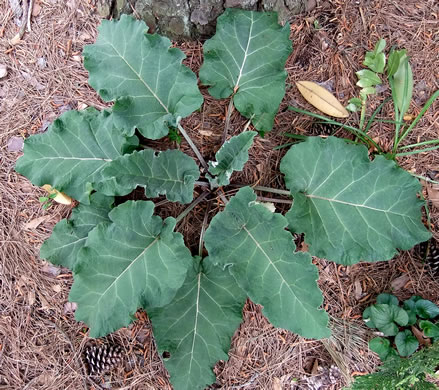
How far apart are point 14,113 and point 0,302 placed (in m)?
1.16

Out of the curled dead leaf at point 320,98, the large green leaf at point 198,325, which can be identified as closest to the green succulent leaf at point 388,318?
the large green leaf at point 198,325

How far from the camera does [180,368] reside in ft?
7.32

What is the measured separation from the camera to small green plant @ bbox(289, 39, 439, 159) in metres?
2.44

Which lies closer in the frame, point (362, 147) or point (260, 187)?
point (362, 147)

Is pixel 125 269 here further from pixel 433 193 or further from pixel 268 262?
pixel 433 193

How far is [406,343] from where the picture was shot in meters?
2.43

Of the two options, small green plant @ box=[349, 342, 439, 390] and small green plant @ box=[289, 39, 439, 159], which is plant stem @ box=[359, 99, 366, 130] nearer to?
small green plant @ box=[289, 39, 439, 159]

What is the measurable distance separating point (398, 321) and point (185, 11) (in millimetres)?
2190

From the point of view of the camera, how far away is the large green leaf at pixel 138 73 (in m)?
2.20

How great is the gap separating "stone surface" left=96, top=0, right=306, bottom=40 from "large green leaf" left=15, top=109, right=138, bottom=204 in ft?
2.05

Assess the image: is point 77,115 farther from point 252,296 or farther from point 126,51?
point 252,296

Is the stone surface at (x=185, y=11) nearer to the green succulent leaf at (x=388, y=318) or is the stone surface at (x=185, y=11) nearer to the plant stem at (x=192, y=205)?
the plant stem at (x=192, y=205)

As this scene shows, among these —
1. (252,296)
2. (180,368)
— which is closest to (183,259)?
(252,296)

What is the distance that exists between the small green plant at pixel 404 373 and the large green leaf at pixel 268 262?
0.62 meters
